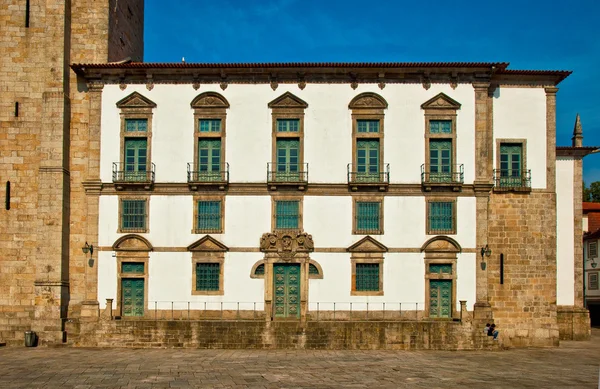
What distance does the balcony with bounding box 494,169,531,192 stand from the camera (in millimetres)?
27281

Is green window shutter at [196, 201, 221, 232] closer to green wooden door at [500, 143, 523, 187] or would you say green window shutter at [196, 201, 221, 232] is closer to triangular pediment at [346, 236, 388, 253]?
triangular pediment at [346, 236, 388, 253]

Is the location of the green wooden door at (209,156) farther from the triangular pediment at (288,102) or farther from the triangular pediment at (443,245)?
the triangular pediment at (443,245)

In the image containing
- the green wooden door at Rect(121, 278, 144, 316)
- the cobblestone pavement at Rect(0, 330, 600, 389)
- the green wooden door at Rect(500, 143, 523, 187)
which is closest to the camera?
the cobblestone pavement at Rect(0, 330, 600, 389)

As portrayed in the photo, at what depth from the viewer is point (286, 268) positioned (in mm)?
26641

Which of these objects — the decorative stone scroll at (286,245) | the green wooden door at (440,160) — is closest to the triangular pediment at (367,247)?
the decorative stone scroll at (286,245)

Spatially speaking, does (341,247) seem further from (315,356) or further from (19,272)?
(19,272)

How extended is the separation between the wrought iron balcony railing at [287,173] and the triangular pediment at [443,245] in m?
5.85

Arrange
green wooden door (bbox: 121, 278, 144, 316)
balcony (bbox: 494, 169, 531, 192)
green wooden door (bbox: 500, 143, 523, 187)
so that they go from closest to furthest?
green wooden door (bbox: 121, 278, 144, 316), balcony (bbox: 494, 169, 531, 192), green wooden door (bbox: 500, 143, 523, 187)

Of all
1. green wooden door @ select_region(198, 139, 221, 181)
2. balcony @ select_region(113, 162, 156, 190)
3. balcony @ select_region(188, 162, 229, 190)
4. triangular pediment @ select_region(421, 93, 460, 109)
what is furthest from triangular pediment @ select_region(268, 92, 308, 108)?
balcony @ select_region(113, 162, 156, 190)

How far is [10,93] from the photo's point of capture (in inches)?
1082

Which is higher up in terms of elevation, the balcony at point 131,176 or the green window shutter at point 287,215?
the balcony at point 131,176

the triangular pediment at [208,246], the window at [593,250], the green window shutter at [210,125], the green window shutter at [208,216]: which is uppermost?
the green window shutter at [210,125]

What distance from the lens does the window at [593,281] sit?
4797 cm

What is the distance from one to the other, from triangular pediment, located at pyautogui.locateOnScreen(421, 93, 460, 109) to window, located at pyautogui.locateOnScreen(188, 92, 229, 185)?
8656 millimetres
